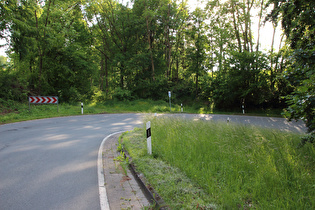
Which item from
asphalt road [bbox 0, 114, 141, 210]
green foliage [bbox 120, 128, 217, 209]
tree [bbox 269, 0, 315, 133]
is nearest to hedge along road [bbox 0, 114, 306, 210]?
asphalt road [bbox 0, 114, 141, 210]

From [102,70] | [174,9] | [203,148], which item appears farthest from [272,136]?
[102,70]

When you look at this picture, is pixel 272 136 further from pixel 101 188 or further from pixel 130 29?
pixel 130 29

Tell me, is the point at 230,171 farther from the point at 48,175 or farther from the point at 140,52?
the point at 140,52

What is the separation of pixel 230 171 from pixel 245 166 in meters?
0.43

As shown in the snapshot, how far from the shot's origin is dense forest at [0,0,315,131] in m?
21.9

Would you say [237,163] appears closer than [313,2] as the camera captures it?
Yes

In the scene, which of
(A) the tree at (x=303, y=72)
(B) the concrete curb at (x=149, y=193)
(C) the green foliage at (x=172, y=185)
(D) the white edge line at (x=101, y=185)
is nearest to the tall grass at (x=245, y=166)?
(C) the green foliage at (x=172, y=185)

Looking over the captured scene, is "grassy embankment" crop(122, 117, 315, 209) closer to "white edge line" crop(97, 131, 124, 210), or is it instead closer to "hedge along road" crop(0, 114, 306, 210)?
"white edge line" crop(97, 131, 124, 210)

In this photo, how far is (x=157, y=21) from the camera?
32656 millimetres

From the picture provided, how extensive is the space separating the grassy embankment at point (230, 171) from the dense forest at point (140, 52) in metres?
13.9

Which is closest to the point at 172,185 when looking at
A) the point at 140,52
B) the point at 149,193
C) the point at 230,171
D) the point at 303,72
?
Answer: the point at 149,193

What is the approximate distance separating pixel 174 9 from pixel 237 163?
1212 inches

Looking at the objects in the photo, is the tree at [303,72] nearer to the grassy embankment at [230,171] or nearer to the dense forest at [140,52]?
the grassy embankment at [230,171]

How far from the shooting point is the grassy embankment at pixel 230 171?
322cm
